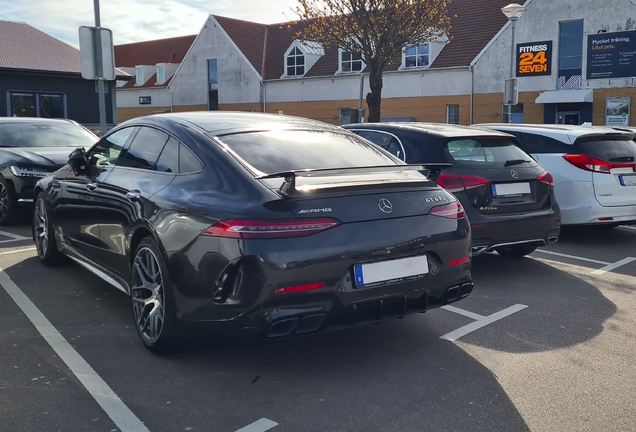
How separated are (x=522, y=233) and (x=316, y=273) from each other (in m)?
3.37

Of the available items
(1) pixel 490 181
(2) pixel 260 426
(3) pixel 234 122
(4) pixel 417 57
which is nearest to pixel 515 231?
(1) pixel 490 181

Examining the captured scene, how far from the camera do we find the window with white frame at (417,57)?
35.9 m

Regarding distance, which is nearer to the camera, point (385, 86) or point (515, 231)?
point (515, 231)

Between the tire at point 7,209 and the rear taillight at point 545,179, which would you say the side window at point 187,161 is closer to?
the rear taillight at point 545,179

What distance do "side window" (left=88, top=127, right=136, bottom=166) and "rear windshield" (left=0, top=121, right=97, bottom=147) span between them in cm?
515

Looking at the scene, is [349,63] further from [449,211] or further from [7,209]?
[449,211]

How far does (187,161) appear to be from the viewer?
4504 millimetres

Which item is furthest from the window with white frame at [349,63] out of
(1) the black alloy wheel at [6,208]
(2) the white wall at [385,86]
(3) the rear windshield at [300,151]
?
(3) the rear windshield at [300,151]

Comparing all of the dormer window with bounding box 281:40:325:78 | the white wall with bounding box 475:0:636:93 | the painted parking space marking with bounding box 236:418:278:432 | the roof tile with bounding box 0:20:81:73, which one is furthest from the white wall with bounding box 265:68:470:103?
the painted parking space marking with bounding box 236:418:278:432

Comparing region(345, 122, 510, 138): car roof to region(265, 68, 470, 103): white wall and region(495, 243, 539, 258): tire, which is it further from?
region(265, 68, 470, 103): white wall

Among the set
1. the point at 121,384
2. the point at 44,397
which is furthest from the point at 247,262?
the point at 44,397

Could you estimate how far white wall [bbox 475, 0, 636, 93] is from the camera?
29750 mm

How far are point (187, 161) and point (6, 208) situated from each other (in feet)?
21.1

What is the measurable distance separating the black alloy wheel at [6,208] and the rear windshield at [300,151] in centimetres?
638
